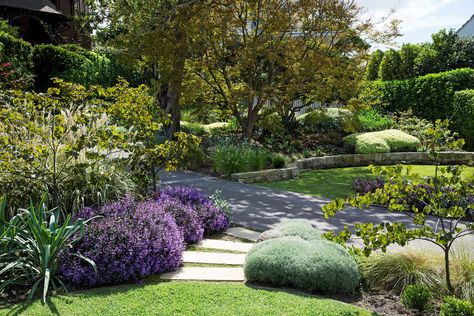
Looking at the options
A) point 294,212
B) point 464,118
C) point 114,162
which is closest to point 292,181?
point 294,212

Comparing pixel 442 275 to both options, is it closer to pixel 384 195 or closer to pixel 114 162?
pixel 384 195

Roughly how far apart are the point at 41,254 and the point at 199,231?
202 cm

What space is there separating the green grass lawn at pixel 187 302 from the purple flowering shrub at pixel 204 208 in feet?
6.04

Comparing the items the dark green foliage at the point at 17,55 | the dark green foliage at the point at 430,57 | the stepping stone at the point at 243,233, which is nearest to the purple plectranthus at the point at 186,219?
the stepping stone at the point at 243,233

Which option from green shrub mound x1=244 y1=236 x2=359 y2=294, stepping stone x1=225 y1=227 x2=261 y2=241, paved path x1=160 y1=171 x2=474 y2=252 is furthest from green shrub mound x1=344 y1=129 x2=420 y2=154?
green shrub mound x1=244 y1=236 x2=359 y2=294

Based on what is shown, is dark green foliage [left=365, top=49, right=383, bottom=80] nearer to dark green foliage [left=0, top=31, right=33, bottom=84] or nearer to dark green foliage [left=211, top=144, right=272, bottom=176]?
dark green foliage [left=211, top=144, right=272, bottom=176]

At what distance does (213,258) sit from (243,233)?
46.8 inches

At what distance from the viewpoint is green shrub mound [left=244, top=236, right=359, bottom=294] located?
4.21 meters

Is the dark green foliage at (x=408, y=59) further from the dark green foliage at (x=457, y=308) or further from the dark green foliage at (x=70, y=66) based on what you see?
the dark green foliage at (x=457, y=308)

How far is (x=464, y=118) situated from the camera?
1454cm

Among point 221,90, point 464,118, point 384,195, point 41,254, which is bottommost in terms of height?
point 41,254

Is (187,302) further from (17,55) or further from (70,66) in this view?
(70,66)

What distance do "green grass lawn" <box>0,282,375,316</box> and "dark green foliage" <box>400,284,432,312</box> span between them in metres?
0.38

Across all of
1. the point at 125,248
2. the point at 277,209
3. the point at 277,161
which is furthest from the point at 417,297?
the point at 277,161
